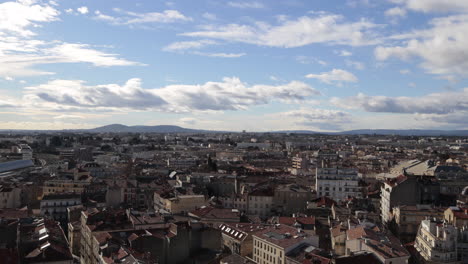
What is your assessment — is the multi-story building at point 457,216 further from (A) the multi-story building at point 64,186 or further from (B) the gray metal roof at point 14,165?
(B) the gray metal roof at point 14,165

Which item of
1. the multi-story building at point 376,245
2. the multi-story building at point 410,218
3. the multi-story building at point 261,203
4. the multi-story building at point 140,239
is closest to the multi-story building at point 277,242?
the multi-story building at point 376,245

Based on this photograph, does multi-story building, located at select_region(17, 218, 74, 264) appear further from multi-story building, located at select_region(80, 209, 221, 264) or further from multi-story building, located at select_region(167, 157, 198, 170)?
multi-story building, located at select_region(167, 157, 198, 170)

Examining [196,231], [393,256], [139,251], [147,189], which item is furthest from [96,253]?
[147,189]

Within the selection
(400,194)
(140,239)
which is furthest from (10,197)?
(400,194)

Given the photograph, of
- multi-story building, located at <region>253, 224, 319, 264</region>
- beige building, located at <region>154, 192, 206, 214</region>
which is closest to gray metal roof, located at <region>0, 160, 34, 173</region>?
beige building, located at <region>154, 192, 206, 214</region>

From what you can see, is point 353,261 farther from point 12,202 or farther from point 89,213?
point 12,202

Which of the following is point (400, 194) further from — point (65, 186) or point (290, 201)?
point (65, 186)
